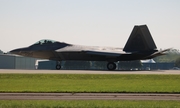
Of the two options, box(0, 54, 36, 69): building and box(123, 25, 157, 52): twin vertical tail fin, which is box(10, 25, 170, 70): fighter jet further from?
box(0, 54, 36, 69): building

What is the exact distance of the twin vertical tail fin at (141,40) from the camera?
155 ft

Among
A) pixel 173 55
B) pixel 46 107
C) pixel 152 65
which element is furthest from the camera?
pixel 152 65

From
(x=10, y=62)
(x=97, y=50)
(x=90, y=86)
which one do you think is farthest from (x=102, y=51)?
(x=90, y=86)

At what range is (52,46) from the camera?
49.6m

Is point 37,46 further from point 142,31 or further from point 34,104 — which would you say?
point 34,104

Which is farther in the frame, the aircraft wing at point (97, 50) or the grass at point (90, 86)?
the aircraft wing at point (97, 50)

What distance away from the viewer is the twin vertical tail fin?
47.2 metres

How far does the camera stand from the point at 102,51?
48.2 metres

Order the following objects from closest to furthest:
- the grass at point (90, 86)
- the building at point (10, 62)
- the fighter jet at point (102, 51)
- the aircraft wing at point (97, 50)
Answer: the grass at point (90, 86) < the fighter jet at point (102, 51) < the aircraft wing at point (97, 50) < the building at point (10, 62)

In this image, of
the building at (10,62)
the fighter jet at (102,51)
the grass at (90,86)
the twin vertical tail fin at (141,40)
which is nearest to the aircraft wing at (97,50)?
the fighter jet at (102,51)

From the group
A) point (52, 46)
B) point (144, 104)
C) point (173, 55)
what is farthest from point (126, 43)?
point (173, 55)

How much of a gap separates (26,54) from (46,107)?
1480 inches

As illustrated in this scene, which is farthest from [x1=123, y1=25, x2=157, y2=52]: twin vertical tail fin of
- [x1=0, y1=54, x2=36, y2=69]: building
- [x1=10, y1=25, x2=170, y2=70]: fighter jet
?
[x1=0, y1=54, x2=36, y2=69]: building

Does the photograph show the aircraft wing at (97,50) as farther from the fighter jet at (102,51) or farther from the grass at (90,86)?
the grass at (90,86)
